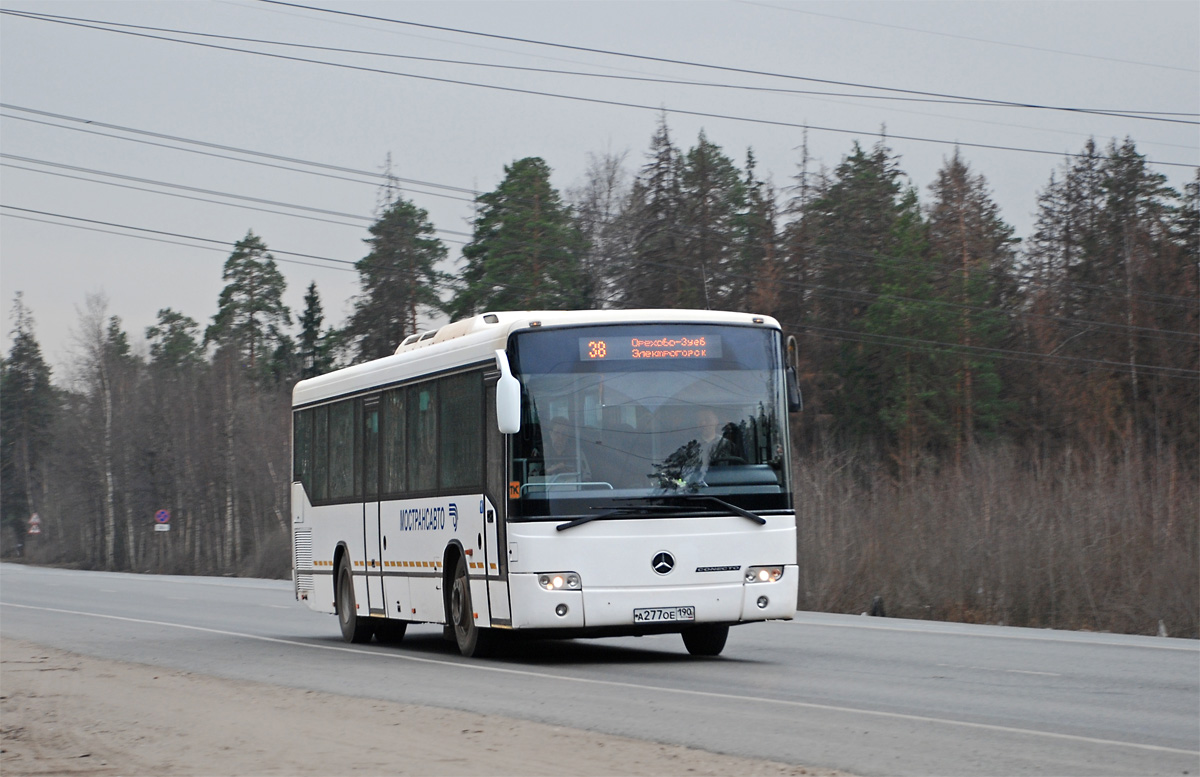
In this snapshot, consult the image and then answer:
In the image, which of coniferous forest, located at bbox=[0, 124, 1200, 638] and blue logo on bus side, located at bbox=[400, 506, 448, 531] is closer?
blue logo on bus side, located at bbox=[400, 506, 448, 531]

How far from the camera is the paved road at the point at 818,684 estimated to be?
10.2m

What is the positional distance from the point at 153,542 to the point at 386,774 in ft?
304

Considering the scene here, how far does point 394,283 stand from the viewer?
80.2 meters

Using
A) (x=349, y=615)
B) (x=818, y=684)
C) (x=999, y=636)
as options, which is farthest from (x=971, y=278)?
(x=818, y=684)

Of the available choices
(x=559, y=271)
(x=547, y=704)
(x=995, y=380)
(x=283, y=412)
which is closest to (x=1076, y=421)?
(x=995, y=380)

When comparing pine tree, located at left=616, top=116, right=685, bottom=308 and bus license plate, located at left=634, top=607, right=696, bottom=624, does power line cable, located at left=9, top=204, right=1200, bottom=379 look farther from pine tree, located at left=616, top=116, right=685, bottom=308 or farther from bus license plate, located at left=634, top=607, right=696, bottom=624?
bus license plate, located at left=634, top=607, right=696, bottom=624

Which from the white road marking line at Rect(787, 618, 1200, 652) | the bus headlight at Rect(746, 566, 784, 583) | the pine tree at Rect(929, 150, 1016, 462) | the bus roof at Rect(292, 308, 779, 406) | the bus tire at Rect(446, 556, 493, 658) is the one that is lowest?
the white road marking line at Rect(787, 618, 1200, 652)

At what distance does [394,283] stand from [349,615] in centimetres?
6024

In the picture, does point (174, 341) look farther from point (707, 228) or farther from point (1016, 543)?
point (1016, 543)

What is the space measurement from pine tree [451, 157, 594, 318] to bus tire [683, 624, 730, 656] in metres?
45.8

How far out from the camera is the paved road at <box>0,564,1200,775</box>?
10.2 meters

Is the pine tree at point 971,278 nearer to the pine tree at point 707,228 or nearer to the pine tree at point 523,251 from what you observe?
the pine tree at point 707,228

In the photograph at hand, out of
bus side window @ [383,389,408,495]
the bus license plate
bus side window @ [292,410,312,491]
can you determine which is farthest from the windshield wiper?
bus side window @ [292,410,312,491]

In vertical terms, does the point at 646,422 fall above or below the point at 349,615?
above
